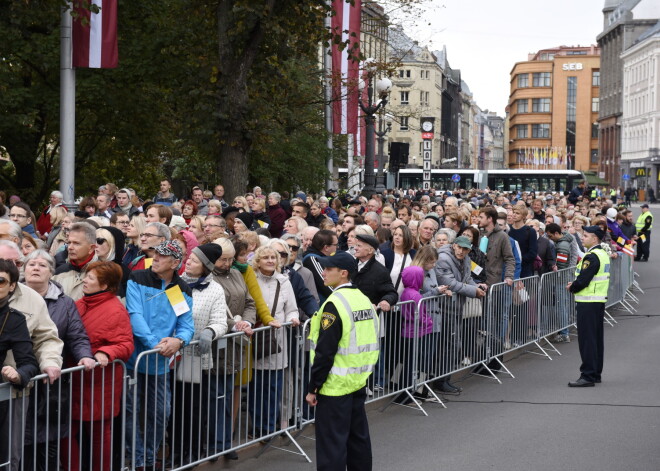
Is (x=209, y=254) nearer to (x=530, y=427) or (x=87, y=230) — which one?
(x=87, y=230)

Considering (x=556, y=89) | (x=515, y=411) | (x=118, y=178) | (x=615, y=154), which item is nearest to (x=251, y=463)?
(x=515, y=411)

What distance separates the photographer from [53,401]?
595 cm

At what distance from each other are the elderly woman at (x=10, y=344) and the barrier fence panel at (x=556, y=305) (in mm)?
8467

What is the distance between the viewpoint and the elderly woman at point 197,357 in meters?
7.04

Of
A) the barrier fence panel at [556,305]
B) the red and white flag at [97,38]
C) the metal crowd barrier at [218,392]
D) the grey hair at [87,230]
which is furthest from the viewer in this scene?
the red and white flag at [97,38]

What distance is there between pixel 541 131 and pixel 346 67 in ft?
527

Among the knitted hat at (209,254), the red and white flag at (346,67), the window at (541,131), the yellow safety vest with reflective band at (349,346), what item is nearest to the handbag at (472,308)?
the knitted hat at (209,254)

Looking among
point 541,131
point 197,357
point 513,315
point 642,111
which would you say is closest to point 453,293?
point 513,315

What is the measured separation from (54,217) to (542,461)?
6.20m

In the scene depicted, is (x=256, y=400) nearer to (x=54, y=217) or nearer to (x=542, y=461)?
(x=542, y=461)

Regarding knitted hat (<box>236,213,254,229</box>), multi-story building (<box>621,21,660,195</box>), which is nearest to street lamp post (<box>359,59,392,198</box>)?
knitted hat (<box>236,213,254,229</box>)

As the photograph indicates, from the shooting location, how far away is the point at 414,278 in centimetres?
988

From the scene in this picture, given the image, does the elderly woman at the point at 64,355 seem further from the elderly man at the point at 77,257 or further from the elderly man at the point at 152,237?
the elderly man at the point at 152,237

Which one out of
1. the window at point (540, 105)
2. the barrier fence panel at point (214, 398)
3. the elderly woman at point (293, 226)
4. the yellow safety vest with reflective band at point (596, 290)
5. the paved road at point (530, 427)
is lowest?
the paved road at point (530, 427)
